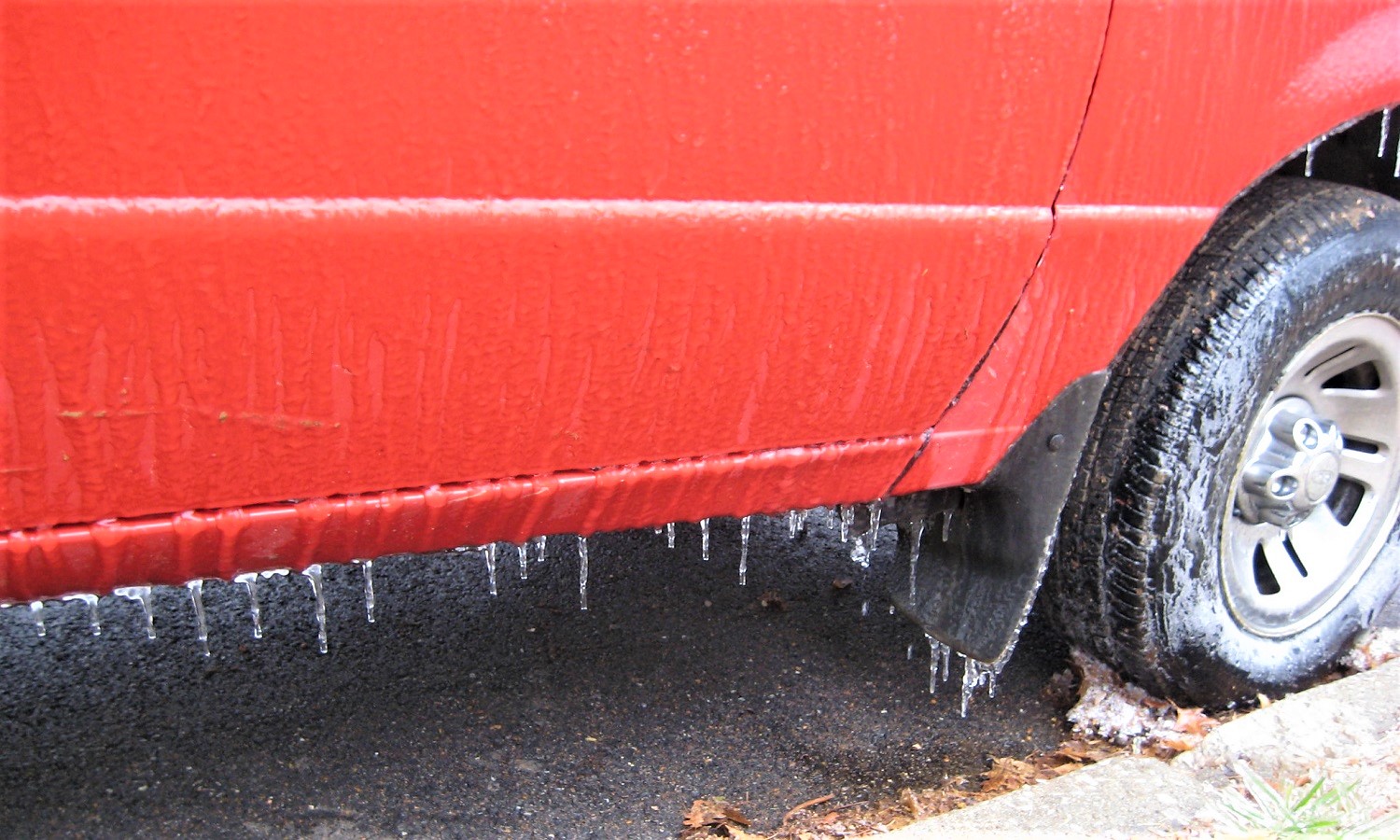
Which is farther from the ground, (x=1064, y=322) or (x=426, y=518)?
(x=1064, y=322)

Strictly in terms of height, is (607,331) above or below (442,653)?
above

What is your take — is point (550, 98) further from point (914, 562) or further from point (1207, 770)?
point (1207, 770)

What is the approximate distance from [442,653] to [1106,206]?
1.64 meters

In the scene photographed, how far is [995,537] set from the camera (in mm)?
2174

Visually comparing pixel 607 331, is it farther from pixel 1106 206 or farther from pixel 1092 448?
pixel 1092 448

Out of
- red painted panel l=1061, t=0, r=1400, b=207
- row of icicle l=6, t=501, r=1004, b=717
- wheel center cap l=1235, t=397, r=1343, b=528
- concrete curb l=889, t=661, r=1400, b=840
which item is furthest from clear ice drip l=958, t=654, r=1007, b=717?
red painted panel l=1061, t=0, r=1400, b=207

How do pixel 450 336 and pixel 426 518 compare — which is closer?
pixel 450 336

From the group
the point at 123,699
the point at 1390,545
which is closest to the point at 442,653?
the point at 123,699

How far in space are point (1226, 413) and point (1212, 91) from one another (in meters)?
0.59

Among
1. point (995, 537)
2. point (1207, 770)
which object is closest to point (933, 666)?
point (995, 537)

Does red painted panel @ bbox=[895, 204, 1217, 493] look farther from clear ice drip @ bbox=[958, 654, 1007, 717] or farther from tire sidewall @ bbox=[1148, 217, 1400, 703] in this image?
clear ice drip @ bbox=[958, 654, 1007, 717]

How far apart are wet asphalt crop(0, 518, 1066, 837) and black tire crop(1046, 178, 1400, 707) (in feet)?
1.09

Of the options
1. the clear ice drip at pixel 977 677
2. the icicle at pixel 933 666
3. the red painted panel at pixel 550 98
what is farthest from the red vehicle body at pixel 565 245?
the icicle at pixel 933 666

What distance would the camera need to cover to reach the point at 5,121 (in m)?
1.17
